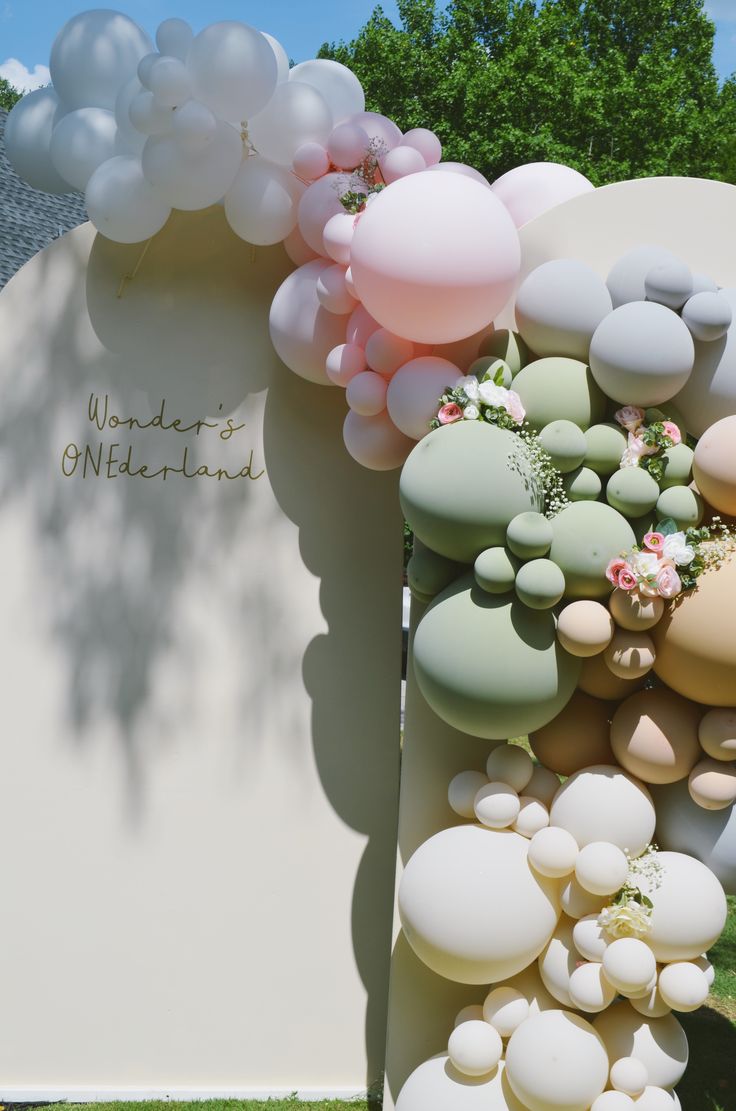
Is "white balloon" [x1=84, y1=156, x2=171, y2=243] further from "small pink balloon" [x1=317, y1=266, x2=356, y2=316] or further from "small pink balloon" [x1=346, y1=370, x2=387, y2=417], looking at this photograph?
"small pink balloon" [x1=346, y1=370, x2=387, y2=417]

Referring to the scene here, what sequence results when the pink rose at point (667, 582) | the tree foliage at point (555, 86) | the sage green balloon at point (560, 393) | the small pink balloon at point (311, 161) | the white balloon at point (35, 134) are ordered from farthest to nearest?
the tree foliage at point (555, 86) < the white balloon at point (35, 134) < the small pink balloon at point (311, 161) < the sage green balloon at point (560, 393) < the pink rose at point (667, 582)

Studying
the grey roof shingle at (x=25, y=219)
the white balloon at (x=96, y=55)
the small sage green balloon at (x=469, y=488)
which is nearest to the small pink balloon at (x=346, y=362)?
the small sage green balloon at (x=469, y=488)

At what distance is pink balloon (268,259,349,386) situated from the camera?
2.91 m

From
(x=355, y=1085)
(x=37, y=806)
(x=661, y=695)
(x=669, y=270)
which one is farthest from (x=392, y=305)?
(x=355, y=1085)

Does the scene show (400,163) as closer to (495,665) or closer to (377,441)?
(377,441)

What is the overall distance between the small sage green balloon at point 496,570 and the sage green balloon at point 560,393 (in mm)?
378

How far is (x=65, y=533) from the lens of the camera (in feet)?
10.8

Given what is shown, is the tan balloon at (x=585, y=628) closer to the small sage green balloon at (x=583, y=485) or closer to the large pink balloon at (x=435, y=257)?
the small sage green balloon at (x=583, y=485)

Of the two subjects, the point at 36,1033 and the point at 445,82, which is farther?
the point at 445,82

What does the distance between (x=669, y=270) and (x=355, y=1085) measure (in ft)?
8.34

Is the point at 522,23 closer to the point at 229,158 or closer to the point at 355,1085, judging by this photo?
the point at 229,158

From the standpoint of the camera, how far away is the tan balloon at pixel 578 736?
101 inches

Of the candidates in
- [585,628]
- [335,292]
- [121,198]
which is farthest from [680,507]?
[121,198]

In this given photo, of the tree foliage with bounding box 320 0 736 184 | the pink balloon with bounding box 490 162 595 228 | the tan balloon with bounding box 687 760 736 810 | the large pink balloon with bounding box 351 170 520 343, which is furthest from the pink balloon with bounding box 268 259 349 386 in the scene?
the tree foliage with bounding box 320 0 736 184
